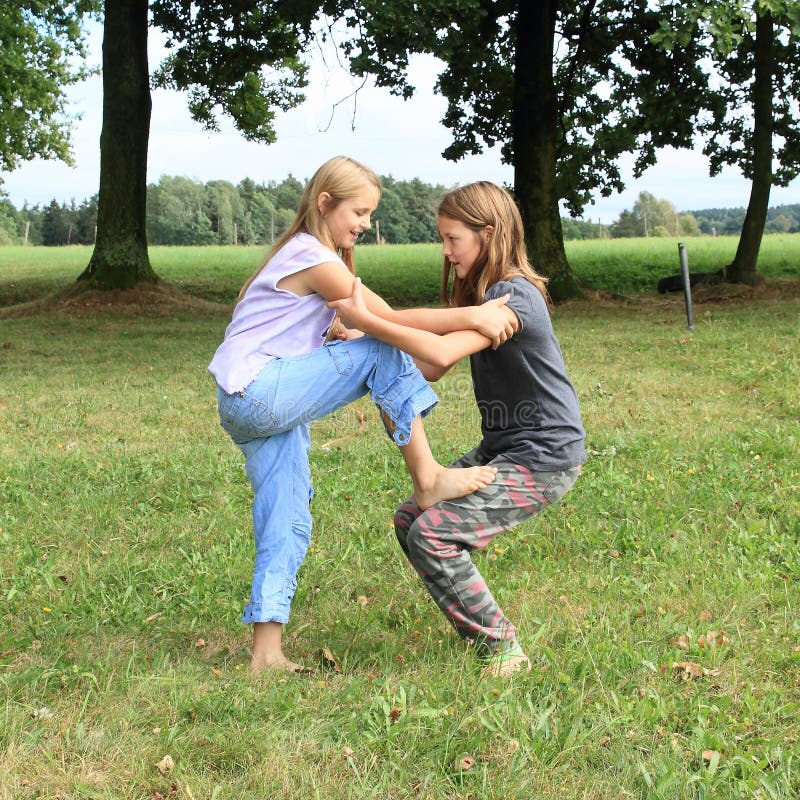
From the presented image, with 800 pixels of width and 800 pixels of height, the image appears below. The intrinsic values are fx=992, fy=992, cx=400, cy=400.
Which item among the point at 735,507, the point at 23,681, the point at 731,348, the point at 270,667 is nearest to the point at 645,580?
the point at 735,507

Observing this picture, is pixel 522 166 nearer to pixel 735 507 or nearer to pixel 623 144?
pixel 623 144

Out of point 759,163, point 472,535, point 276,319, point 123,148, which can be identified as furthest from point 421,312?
point 759,163

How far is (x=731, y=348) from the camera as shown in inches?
474

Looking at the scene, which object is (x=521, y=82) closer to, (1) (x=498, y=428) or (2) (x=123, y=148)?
(2) (x=123, y=148)

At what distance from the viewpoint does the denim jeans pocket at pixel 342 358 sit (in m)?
3.51

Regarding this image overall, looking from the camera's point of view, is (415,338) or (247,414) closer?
(415,338)

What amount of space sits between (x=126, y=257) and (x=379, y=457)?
12653 mm

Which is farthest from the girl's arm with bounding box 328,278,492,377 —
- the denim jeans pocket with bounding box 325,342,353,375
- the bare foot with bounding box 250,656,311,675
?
the bare foot with bounding box 250,656,311,675

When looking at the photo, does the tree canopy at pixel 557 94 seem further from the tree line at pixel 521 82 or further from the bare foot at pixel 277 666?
the bare foot at pixel 277 666

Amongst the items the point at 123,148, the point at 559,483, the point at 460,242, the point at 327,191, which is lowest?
the point at 559,483

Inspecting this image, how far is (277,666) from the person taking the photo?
12.3 feet

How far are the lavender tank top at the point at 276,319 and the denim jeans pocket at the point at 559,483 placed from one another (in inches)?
39.7

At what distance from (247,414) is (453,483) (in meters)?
0.78

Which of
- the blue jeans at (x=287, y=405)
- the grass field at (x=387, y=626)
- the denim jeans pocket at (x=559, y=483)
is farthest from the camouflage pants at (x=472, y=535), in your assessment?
the blue jeans at (x=287, y=405)
